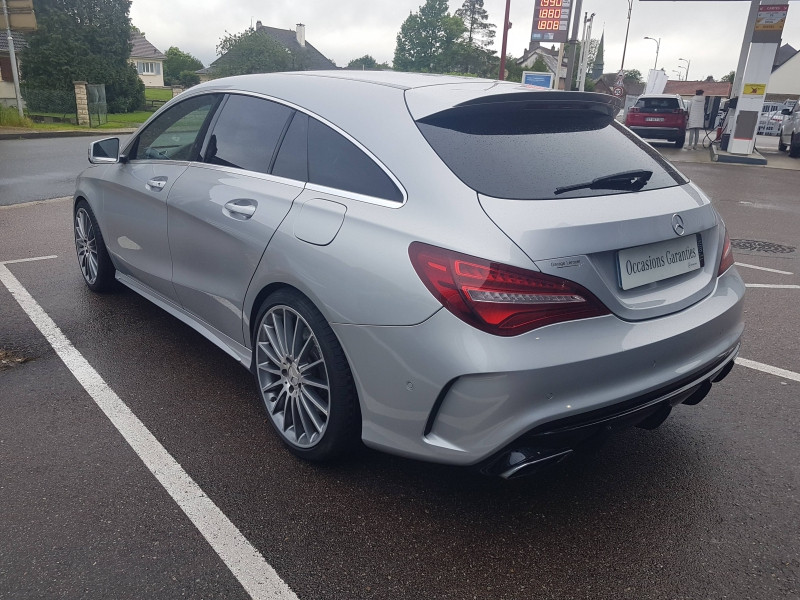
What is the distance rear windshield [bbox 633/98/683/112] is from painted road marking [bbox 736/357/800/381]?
2121 centimetres

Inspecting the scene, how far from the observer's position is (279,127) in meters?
3.41

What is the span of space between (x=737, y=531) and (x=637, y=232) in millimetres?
1239

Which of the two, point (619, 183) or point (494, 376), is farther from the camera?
point (619, 183)

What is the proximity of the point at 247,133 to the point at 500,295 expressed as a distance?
1.89m

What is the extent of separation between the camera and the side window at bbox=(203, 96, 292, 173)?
3414mm

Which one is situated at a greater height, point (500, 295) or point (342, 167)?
point (342, 167)

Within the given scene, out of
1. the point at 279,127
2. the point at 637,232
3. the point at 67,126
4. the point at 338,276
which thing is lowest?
the point at 67,126

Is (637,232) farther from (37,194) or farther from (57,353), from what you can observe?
(37,194)

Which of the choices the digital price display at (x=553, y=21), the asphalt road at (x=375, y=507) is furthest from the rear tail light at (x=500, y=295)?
the digital price display at (x=553, y=21)

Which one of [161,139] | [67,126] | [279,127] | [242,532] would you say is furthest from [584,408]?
[67,126]

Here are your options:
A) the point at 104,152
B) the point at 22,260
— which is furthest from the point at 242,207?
the point at 22,260

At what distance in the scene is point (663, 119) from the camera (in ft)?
76.5

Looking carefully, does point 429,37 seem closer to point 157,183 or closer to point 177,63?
point 177,63

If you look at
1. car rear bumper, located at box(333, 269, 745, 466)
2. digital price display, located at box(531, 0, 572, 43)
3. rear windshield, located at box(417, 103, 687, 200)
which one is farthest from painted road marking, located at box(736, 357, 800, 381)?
digital price display, located at box(531, 0, 572, 43)
